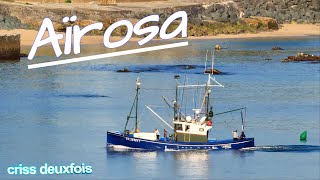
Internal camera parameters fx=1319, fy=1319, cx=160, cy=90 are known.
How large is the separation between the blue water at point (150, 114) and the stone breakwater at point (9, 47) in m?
1.65

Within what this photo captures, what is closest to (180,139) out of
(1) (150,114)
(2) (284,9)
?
(1) (150,114)

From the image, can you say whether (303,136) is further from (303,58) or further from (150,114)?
(303,58)

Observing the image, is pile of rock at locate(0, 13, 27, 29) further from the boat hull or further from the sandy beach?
the boat hull

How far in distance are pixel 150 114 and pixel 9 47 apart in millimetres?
Result: 39666

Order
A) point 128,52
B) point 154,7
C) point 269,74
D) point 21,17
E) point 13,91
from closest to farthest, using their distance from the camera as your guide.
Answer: point 13,91 → point 269,74 → point 128,52 → point 21,17 → point 154,7

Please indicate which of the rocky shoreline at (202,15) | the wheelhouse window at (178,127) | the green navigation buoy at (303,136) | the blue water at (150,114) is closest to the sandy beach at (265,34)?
the rocky shoreline at (202,15)

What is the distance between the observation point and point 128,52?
105 metres

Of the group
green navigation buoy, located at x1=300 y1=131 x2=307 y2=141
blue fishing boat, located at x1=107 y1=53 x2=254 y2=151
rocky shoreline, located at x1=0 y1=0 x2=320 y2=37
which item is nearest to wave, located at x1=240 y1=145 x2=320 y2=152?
blue fishing boat, located at x1=107 y1=53 x2=254 y2=151

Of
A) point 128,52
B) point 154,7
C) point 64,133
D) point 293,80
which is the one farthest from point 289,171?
point 154,7

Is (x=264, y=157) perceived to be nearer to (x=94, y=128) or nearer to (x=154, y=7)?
(x=94, y=128)

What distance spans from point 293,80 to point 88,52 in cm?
2722

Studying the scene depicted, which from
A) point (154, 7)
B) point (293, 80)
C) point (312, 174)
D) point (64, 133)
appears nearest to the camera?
point (312, 174)

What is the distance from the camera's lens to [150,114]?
203ft

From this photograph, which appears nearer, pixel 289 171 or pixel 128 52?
pixel 289 171
